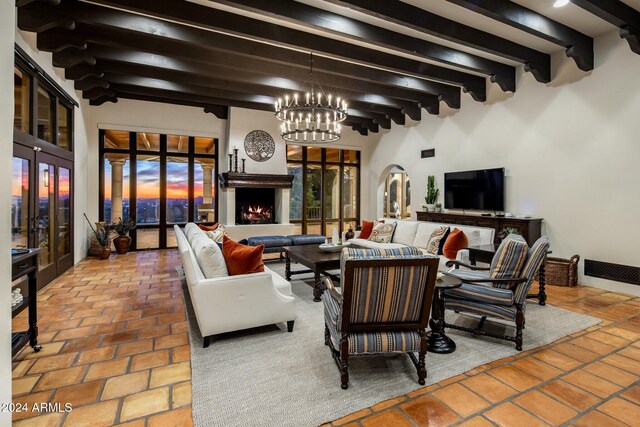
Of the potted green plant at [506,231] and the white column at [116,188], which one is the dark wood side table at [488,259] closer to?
the potted green plant at [506,231]

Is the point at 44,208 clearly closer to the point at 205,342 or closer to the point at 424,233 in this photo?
the point at 205,342

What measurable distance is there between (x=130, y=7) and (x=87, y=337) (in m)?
3.39

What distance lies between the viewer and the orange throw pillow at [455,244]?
15.2ft

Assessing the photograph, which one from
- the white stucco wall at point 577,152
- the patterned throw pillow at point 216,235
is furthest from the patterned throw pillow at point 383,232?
the patterned throw pillow at point 216,235

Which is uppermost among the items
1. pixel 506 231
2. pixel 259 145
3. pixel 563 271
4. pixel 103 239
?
pixel 259 145

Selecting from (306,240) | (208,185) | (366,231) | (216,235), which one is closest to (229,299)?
(216,235)

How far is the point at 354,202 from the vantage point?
33.3ft

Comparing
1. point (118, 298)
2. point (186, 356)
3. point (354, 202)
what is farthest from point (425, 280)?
point (354, 202)

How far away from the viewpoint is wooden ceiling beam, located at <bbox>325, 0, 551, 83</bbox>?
11.4 ft

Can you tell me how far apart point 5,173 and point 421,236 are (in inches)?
206

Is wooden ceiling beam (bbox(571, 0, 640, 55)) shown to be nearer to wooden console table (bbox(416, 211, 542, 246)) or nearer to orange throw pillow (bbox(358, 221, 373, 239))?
wooden console table (bbox(416, 211, 542, 246))

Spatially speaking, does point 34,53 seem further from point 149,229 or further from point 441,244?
point 441,244

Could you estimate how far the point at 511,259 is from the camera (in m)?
2.84

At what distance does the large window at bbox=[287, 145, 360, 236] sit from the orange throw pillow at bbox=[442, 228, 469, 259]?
455 cm
